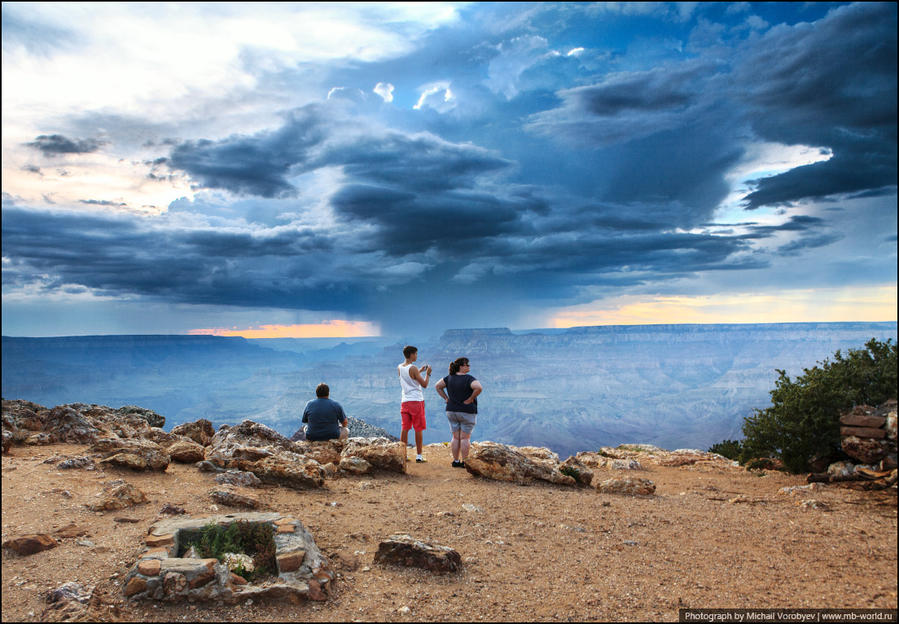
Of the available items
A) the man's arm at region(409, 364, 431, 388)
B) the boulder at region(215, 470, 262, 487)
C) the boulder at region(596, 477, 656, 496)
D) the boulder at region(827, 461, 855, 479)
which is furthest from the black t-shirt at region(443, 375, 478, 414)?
the boulder at region(827, 461, 855, 479)

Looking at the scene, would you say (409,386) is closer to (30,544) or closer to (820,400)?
(30,544)

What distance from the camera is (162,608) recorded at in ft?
19.7

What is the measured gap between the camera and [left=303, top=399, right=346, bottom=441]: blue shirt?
15.3 metres

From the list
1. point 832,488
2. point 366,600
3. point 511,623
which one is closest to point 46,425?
point 366,600

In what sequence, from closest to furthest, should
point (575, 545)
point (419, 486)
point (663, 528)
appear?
1. point (575, 545)
2. point (663, 528)
3. point (419, 486)

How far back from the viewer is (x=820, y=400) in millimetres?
12422

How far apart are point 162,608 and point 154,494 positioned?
183 inches

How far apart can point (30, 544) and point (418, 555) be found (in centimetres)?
527

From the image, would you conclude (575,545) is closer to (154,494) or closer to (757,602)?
(757,602)

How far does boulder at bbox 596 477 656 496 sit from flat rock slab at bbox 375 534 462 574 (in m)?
6.90

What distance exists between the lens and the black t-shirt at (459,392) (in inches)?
533

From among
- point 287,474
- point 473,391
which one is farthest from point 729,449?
point 287,474

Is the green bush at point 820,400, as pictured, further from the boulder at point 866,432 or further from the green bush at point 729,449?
the green bush at point 729,449

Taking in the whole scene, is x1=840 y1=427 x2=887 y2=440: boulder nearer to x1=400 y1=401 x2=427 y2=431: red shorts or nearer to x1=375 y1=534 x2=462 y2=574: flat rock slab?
x1=375 y1=534 x2=462 y2=574: flat rock slab
